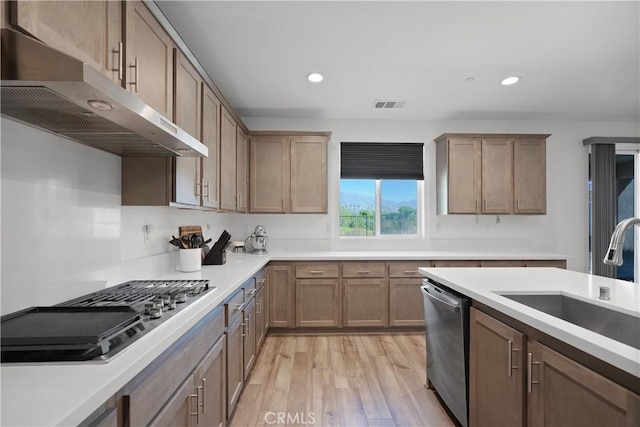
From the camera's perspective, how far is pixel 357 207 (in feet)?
14.1

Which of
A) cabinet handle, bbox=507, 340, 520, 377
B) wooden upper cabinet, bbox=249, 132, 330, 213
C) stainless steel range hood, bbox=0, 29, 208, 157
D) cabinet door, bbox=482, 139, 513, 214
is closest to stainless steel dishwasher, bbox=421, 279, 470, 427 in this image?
cabinet handle, bbox=507, 340, 520, 377

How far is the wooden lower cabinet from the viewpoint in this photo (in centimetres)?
91

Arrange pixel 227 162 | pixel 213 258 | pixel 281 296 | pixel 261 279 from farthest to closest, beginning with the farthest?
pixel 281 296, pixel 261 279, pixel 227 162, pixel 213 258

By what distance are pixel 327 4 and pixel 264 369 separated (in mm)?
2842

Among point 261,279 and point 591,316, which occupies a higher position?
point 591,316

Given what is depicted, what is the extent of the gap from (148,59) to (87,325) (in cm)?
128

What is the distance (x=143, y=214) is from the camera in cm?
212

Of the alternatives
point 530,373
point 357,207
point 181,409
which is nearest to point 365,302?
point 357,207

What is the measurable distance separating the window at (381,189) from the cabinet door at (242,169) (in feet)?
4.26

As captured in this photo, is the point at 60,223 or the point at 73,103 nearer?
Result: the point at 73,103

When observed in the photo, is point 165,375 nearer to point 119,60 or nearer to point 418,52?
point 119,60

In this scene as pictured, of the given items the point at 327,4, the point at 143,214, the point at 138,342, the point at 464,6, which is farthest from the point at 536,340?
the point at 143,214

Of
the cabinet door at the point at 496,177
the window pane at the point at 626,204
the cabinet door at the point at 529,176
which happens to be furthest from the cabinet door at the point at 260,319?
the window pane at the point at 626,204

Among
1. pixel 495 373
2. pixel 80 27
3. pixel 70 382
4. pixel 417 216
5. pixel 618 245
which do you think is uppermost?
pixel 80 27
